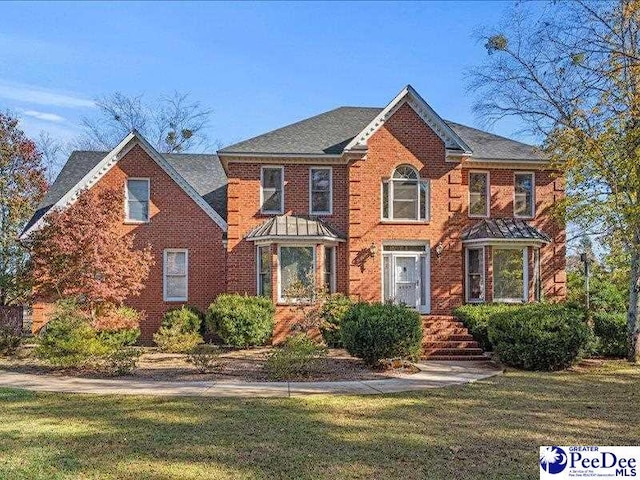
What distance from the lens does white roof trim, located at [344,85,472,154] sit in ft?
65.7

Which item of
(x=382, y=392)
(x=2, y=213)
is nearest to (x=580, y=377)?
(x=382, y=392)

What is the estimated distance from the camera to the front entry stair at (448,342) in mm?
17172

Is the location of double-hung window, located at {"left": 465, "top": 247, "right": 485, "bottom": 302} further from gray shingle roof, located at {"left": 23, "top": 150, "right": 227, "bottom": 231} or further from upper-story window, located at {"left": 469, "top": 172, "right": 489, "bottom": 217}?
gray shingle roof, located at {"left": 23, "top": 150, "right": 227, "bottom": 231}

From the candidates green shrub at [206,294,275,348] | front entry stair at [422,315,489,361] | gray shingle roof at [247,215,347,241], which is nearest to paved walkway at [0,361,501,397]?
front entry stair at [422,315,489,361]

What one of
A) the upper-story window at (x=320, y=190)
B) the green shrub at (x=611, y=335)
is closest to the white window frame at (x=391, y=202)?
the upper-story window at (x=320, y=190)

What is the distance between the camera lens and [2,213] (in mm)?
28953

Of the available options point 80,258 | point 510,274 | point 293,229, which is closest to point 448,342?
point 510,274

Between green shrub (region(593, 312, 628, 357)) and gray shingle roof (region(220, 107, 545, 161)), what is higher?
gray shingle roof (region(220, 107, 545, 161))

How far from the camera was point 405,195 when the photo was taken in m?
20.5

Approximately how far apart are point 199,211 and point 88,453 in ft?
49.1

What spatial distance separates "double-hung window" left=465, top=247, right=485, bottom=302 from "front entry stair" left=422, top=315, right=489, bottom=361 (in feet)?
7.15

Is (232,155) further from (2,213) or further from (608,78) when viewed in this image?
(2,213)

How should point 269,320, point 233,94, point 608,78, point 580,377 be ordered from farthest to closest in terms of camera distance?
point 233,94
point 269,320
point 608,78
point 580,377

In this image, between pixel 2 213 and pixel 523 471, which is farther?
pixel 2 213
